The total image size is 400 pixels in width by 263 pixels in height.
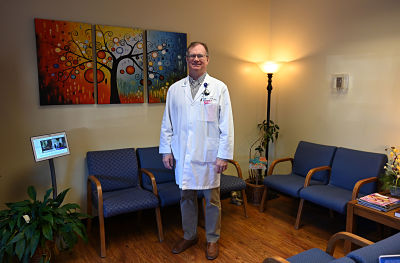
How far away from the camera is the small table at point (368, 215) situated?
2.31 meters

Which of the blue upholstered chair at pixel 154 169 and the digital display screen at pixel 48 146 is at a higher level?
the digital display screen at pixel 48 146

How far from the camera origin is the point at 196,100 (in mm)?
2479

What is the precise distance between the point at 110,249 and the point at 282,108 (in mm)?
2742

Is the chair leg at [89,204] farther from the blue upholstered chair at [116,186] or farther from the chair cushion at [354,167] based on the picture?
the chair cushion at [354,167]

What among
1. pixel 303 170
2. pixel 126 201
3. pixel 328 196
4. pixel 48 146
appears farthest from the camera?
pixel 303 170

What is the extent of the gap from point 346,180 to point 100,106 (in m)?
2.58

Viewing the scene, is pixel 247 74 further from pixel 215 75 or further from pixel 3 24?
pixel 3 24

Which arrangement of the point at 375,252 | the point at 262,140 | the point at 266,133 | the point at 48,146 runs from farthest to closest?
the point at 262,140, the point at 266,133, the point at 48,146, the point at 375,252

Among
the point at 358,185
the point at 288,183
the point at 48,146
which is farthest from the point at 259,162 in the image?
the point at 48,146

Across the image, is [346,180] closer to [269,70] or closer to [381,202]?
[381,202]

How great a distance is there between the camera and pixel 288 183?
129 inches

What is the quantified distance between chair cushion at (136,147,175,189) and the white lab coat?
72 centimetres

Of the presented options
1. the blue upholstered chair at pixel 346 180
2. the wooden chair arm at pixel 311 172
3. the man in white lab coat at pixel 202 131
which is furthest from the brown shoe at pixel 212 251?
the wooden chair arm at pixel 311 172

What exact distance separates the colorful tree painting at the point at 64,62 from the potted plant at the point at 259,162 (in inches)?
79.5
